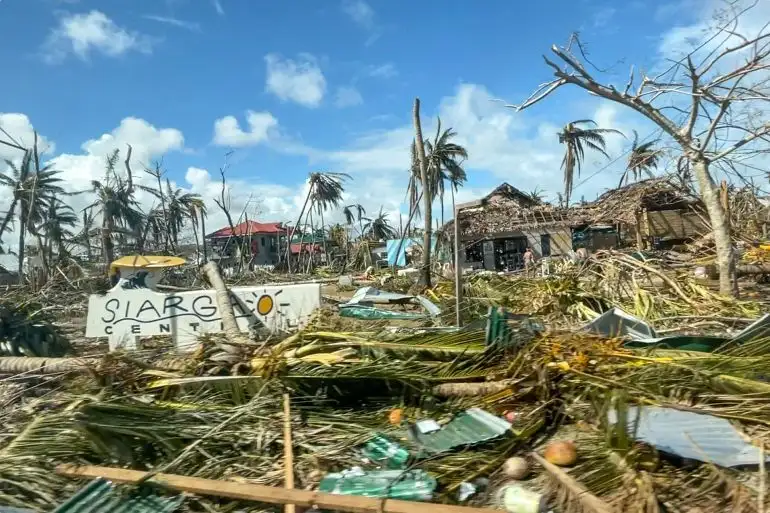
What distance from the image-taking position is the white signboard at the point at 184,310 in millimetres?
7113

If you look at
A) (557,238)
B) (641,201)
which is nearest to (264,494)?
(641,201)

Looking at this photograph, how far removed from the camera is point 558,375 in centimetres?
435

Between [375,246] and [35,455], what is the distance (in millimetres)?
34504

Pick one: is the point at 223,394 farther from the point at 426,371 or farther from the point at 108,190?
the point at 108,190

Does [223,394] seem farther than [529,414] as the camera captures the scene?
Yes

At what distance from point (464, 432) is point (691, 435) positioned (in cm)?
143

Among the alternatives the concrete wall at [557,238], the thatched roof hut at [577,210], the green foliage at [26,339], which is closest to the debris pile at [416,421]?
the green foliage at [26,339]

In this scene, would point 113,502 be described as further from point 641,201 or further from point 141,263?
point 641,201

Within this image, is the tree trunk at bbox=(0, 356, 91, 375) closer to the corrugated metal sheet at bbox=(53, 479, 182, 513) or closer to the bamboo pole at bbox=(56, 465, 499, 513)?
the bamboo pole at bbox=(56, 465, 499, 513)

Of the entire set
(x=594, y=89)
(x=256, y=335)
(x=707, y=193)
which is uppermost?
(x=594, y=89)

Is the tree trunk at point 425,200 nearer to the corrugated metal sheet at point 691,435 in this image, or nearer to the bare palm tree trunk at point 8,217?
the corrugated metal sheet at point 691,435

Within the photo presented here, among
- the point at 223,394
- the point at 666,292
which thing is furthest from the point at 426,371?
the point at 666,292

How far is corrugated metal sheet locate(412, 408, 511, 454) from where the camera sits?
381cm

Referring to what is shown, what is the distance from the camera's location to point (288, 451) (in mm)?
3752
